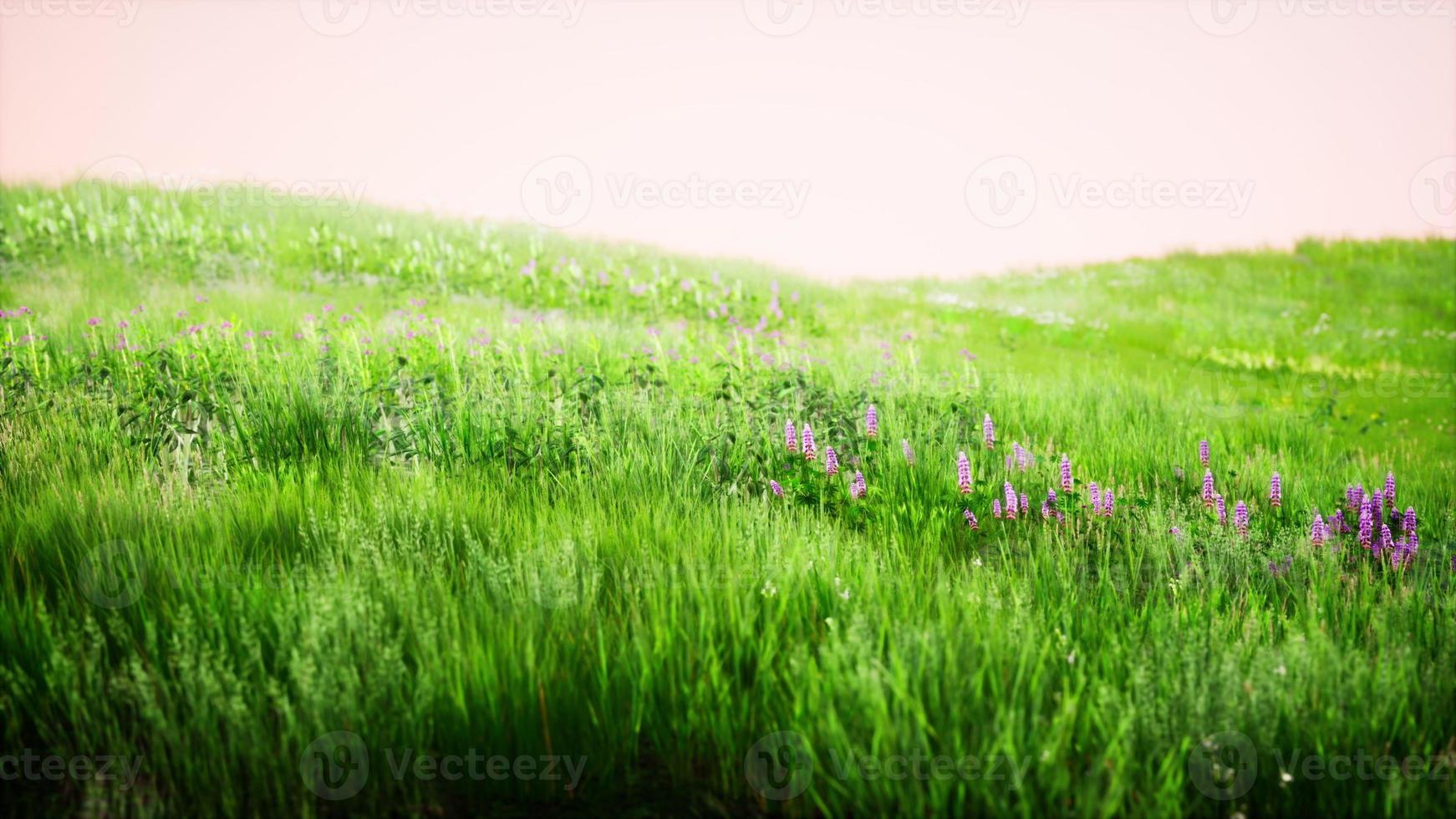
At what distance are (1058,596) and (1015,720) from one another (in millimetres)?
1286

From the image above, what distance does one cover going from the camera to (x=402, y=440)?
514 cm

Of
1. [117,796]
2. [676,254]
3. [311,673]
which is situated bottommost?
[117,796]

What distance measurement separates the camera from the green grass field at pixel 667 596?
237cm

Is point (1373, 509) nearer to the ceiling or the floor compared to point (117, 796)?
nearer to the ceiling

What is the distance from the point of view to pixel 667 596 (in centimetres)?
311

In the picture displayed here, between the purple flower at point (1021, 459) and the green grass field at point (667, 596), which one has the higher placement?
the purple flower at point (1021, 459)

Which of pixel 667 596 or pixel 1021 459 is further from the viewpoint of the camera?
pixel 1021 459

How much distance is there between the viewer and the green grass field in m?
2.37

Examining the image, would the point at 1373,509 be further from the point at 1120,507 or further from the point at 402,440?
the point at 402,440

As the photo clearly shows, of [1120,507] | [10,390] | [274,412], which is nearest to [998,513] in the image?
[1120,507]

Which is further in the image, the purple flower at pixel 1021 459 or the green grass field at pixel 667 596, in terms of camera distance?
the purple flower at pixel 1021 459

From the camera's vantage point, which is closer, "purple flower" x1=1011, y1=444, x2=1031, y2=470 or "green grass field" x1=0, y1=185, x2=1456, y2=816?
"green grass field" x1=0, y1=185, x2=1456, y2=816

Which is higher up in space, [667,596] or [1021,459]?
[1021,459]

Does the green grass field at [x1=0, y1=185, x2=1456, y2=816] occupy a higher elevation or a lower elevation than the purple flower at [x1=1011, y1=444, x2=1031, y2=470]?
lower
